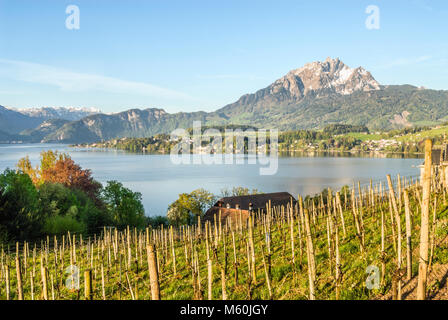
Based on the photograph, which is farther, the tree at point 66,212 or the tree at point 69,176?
the tree at point 69,176

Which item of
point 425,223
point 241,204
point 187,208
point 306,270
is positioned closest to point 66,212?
point 187,208

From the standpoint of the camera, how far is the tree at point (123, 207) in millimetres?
40484

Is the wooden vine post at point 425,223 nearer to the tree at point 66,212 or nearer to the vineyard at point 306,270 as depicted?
the vineyard at point 306,270

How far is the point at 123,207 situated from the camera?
4134 centimetres

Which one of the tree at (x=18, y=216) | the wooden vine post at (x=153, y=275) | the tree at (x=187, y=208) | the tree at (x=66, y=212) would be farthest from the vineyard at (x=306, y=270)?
the tree at (x=187, y=208)

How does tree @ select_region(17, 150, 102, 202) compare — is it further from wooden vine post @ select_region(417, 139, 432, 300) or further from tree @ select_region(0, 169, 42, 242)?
wooden vine post @ select_region(417, 139, 432, 300)

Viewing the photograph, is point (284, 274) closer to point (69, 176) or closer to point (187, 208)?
point (187, 208)

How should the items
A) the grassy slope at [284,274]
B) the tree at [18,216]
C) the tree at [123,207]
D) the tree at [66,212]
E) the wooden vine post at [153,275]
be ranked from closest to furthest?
the wooden vine post at [153,275], the grassy slope at [284,274], the tree at [18,216], the tree at [66,212], the tree at [123,207]

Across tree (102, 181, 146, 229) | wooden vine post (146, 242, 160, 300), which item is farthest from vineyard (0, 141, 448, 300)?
tree (102, 181, 146, 229)

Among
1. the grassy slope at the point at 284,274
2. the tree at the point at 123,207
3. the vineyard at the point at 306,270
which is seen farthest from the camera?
the tree at the point at 123,207

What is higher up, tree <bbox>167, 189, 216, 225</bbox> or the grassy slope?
the grassy slope

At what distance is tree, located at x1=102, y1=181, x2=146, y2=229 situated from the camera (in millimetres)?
40484
